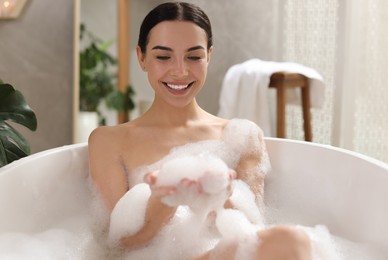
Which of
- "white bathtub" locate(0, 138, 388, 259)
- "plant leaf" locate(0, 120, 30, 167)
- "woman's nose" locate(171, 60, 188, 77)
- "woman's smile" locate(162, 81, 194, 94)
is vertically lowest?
"white bathtub" locate(0, 138, 388, 259)

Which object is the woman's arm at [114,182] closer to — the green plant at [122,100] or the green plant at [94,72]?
the green plant at [94,72]

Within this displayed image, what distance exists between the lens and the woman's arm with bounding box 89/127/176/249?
1.25 m

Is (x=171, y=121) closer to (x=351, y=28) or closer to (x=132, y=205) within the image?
(x=132, y=205)

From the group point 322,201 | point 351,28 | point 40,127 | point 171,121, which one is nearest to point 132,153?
point 171,121

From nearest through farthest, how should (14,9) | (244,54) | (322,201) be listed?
(322,201) < (14,9) < (244,54)

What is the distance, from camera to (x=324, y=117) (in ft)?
Answer: 9.67

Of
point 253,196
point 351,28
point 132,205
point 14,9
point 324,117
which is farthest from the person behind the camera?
point 324,117

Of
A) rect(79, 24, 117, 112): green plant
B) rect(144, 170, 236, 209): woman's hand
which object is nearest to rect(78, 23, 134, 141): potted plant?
rect(79, 24, 117, 112): green plant

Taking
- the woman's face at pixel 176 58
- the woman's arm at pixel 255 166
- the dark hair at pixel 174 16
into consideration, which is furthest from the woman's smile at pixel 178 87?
the woman's arm at pixel 255 166

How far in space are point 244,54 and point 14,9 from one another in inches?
52.5

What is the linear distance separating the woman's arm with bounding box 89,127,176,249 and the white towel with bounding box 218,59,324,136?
4.71 feet

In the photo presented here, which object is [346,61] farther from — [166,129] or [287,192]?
[166,129]

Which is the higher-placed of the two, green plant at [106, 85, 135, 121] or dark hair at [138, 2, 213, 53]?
dark hair at [138, 2, 213, 53]

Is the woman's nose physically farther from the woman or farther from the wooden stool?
the wooden stool
